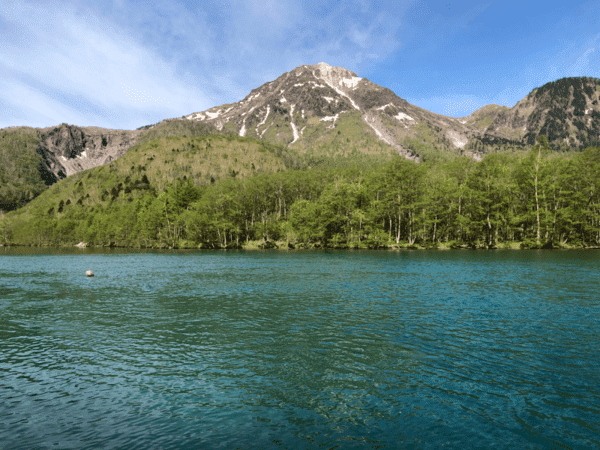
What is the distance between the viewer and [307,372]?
16.2 m

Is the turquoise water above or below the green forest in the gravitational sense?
below

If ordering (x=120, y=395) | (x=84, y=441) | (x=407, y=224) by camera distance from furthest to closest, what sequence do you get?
(x=407, y=224)
(x=120, y=395)
(x=84, y=441)

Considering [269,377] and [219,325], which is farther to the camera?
[219,325]

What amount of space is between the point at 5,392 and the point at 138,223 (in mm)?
182831

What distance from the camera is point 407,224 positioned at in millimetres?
124688

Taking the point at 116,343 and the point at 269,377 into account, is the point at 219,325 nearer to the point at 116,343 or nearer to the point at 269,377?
the point at 116,343

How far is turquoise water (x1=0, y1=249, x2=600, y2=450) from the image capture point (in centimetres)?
1108

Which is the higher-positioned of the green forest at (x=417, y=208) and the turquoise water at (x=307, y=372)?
the green forest at (x=417, y=208)

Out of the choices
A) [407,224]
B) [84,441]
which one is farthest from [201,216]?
[84,441]

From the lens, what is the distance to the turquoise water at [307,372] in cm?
1108

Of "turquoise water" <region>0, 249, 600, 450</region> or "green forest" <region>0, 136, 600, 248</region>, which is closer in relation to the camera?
"turquoise water" <region>0, 249, 600, 450</region>

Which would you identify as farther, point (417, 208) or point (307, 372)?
point (417, 208)

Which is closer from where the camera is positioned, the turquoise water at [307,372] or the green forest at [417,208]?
the turquoise water at [307,372]

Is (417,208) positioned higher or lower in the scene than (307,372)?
higher
